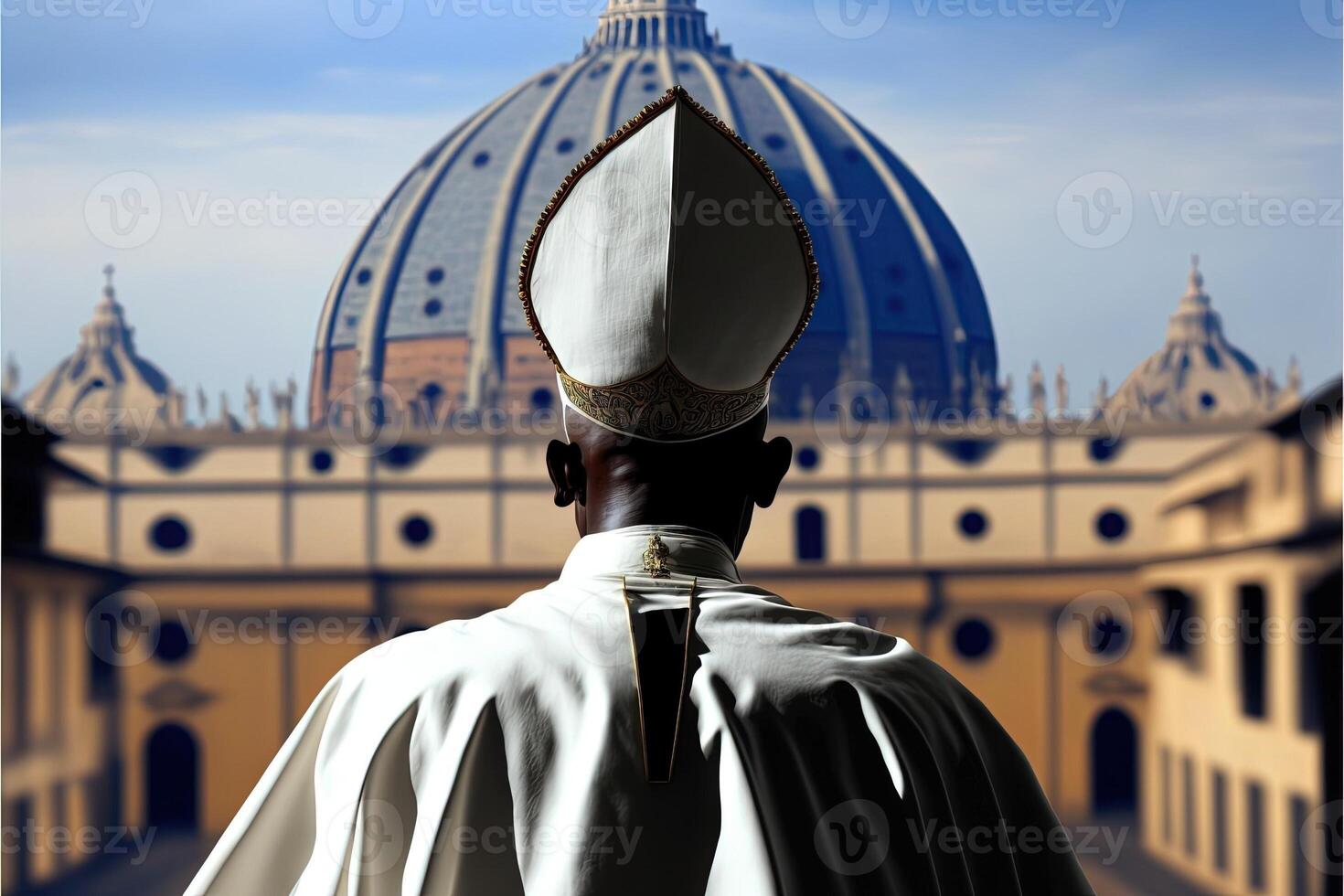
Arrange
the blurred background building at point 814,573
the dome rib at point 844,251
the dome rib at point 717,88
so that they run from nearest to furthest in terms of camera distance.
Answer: the blurred background building at point 814,573
the dome rib at point 844,251
the dome rib at point 717,88

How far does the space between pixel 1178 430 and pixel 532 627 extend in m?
23.7

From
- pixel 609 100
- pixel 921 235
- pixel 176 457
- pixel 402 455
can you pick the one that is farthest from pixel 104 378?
pixel 921 235

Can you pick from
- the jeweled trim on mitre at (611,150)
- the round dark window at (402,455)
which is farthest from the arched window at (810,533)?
the jeweled trim on mitre at (611,150)

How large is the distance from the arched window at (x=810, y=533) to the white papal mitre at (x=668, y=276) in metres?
22.1

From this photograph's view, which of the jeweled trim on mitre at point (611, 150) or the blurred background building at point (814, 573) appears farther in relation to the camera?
the blurred background building at point (814, 573)

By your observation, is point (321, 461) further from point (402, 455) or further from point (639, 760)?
point (639, 760)

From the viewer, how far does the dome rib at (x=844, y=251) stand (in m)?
→ 29.3

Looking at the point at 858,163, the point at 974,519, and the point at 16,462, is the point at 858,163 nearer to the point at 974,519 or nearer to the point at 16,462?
the point at 974,519

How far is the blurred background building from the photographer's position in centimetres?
2047

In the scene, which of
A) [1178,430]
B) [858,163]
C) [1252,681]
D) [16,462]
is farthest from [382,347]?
[1252,681]

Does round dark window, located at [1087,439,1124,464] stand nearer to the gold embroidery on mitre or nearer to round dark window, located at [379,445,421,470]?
round dark window, located at [379,445,421,470]

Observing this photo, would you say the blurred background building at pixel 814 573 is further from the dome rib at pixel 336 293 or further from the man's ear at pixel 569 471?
the man's ear at pixel 569 471

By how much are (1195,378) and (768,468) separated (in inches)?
1016

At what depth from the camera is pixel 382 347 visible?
30938mm
